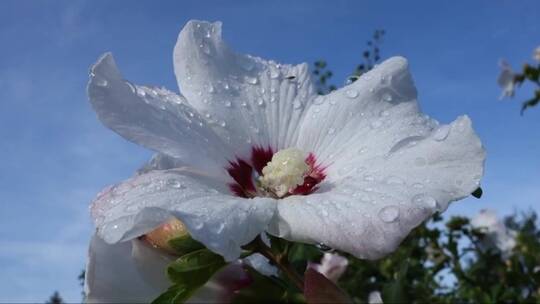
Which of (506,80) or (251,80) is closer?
(251,80)

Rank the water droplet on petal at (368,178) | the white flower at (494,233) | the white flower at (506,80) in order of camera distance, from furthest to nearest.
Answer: the white flower at (506,80), the white flower at (494,233), the water droplet on petal at (368,178)

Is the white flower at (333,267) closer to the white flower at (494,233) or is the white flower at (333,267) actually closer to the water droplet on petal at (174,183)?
the water droplet on petal at (174,183)

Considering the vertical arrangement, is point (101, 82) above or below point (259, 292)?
above

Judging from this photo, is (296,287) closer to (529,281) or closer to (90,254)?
(90,254)

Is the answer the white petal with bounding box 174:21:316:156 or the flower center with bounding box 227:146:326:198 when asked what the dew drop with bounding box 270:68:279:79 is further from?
the flower center with bounding box 227:146:326:198

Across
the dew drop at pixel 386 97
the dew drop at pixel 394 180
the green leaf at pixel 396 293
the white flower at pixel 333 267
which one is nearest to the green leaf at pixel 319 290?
the dew drop at pixel 394 180

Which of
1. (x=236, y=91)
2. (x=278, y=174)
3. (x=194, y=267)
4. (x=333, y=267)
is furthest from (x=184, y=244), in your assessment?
(x=333, y=267)

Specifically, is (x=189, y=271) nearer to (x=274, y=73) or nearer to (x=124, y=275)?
(x=124, y=275)
